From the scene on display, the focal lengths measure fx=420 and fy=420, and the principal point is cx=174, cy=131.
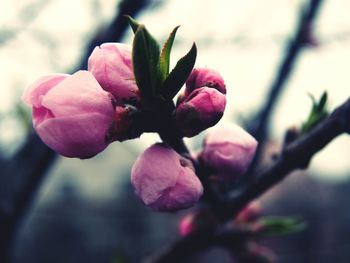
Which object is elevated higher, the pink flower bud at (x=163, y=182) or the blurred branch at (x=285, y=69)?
the pink flower bud at (x=163, y=182)

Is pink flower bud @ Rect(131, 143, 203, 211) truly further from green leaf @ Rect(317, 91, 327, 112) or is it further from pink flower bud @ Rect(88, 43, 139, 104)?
green leaf @ Rect(317, 91, 327, 112)

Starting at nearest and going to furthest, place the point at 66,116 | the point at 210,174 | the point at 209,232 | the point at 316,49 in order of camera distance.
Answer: the point at 66,116 < the point at 210,174 < the point at 209,232 < the point at 316,49

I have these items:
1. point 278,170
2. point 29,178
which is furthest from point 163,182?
point 29,178

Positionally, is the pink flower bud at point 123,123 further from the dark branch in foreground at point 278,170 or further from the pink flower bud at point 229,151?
the dark branch in foreground at point 278,170

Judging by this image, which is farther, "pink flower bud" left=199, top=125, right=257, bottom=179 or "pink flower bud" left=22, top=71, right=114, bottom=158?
"pink flower bud" left=199, top=125, right=257, bottom=179

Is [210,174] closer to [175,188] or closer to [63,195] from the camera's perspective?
[175,188]

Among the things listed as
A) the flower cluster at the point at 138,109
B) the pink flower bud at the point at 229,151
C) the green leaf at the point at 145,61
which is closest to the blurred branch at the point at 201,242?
the pink flower bud at the point at 229,151

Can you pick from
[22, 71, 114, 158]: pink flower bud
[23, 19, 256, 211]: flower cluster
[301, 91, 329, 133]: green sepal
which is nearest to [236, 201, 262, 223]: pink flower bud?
[301, 91, 329, 133]: green sepal

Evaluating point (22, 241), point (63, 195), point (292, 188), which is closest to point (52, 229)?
point (22, 241)
